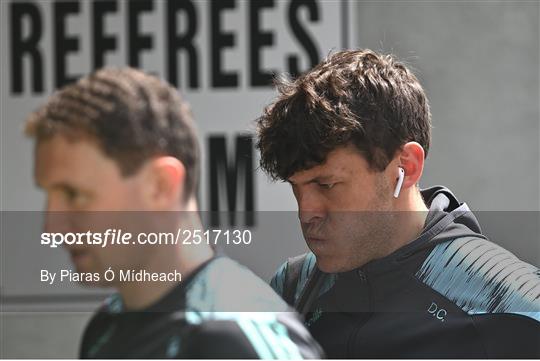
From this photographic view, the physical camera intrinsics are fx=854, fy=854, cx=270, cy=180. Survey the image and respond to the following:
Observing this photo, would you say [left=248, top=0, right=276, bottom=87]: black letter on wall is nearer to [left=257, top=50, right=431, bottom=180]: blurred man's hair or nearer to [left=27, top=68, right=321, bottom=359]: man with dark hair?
[left=257, top=50, right=431, bottom=180]: blurred man's hair

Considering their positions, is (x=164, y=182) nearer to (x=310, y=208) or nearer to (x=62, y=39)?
(x=310, y=208)

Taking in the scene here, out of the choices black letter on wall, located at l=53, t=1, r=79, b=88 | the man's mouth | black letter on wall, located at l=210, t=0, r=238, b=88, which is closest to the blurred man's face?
the man's mouth

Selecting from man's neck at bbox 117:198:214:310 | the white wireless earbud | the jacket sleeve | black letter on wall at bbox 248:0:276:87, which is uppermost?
black letter on wall at bbox 248:0:276:87

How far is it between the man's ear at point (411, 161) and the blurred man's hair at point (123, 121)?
1.42ft

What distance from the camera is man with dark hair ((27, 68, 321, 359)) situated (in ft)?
3.92

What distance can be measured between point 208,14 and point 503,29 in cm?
72

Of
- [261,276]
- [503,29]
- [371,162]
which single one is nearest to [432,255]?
[371,162]

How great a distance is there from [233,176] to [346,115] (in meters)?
0.64

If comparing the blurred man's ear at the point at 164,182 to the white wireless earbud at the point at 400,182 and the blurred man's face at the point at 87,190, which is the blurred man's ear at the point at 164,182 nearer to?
the blurred man's face at the point at 87,190

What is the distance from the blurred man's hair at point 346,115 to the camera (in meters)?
1.44

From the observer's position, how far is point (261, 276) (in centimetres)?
140

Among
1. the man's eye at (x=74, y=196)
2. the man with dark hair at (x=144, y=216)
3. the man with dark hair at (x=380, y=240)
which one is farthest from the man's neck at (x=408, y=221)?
the man's eye at (x=74, y=196)

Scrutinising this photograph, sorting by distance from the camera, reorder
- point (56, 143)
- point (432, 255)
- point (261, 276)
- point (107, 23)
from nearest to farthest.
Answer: point (56, 143)
point (261, 276)
point (432, 255)
point (107, 23)

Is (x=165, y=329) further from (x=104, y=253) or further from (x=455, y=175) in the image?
(x=455, y=175)
